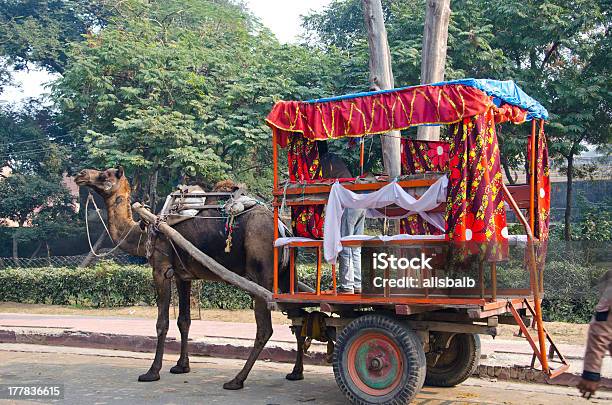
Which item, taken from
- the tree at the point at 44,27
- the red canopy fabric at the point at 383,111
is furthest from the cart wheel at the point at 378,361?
the tree at the point at 44,27

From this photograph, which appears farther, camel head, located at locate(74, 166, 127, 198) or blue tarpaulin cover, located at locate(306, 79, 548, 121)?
camel head, located at locate(74, 166, 127, 198)

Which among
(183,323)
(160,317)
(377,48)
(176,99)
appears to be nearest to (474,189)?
(160,317)

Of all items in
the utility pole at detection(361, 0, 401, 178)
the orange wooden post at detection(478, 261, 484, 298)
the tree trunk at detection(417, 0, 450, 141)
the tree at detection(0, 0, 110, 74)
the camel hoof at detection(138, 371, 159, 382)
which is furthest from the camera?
the tree at detection(0, 0, 110, 74)

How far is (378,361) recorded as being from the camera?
6.32 metres

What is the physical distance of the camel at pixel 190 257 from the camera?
7.84m

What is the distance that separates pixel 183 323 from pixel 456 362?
3481 millimetres

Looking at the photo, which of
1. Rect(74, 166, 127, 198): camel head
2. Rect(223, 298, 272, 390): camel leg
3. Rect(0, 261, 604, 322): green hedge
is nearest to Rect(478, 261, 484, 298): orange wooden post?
Rect(223, 298, 272, 390): camel leg

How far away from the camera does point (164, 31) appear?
2250 cm

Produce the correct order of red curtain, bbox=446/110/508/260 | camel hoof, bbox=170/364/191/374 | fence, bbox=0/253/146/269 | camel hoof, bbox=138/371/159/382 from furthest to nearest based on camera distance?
fence, bbox=0/253/146/269 → camel hoof, bbox=170/364/191/374 → camel hoof, bbox=138/371/159/382 → red curtain, bbox=446/110/508/260

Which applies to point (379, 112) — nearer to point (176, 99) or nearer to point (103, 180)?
point (103, 180)

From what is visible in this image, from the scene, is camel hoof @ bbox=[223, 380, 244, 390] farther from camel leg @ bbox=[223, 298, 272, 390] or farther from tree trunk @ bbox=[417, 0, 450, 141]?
A: tree trunk @ bbox=[417, 0, 450, 141]

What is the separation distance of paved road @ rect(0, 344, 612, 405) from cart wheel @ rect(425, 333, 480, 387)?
13cm

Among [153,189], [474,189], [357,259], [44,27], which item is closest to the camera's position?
[474,189]

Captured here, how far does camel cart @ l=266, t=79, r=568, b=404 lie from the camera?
594 cm
